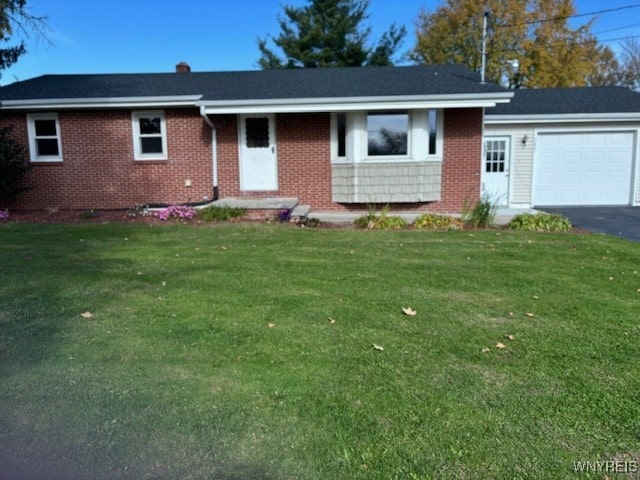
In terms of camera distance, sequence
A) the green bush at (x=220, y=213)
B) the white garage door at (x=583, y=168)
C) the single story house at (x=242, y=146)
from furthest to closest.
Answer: the white garage door at (x=583, y=168), the single story house at (x=242, y=146), the green bush at (x=220, y=213)

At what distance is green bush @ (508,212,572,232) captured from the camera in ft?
33.5

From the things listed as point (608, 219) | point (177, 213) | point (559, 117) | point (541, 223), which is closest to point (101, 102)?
point (177, 213)

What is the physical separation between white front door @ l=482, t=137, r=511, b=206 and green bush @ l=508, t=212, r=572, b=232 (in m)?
4.00

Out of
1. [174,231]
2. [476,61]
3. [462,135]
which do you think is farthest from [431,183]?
[476,61]

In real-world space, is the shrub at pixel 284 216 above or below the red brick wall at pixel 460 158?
below

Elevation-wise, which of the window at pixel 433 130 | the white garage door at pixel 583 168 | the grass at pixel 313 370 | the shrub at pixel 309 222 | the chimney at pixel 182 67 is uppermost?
the chimney at pixel 182 67

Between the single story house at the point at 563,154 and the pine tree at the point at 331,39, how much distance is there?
585 inches

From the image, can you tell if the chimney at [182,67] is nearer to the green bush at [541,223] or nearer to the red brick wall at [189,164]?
the red brick wall at [189,164]

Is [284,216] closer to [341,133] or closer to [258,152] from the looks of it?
[258,152]

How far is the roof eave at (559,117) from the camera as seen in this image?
1409cm

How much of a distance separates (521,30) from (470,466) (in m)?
30.6

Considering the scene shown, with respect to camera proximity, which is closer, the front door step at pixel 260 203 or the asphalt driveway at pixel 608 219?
the asphalt driveway at pixel 608 219

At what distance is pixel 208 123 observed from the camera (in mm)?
12516

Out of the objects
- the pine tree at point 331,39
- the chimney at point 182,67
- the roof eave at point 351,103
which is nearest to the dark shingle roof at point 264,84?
the roof eave at point 351,103
